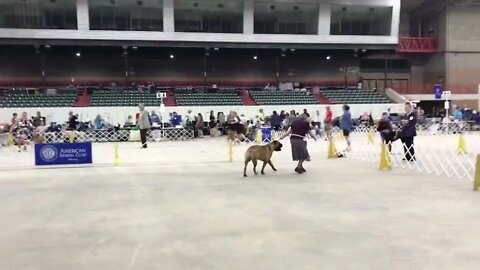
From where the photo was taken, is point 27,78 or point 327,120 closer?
point 327,120

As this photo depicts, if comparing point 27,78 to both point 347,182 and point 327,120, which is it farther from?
point 347,182

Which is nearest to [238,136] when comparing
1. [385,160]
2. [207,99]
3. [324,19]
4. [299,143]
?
[299,143]

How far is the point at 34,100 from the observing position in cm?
2828

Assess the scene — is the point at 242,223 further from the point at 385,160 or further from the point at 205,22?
the point at 205,22

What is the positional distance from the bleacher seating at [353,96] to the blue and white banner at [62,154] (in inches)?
941

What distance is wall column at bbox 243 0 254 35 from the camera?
3216cm

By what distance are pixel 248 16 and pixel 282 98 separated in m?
6.77

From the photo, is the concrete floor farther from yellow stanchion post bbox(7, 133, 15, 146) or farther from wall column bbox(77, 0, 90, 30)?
wall column bbox(77, 0, 90, 30)

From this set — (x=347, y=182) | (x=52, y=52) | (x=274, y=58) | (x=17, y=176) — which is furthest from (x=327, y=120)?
(x=52, y=52)

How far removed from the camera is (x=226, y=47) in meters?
32.5

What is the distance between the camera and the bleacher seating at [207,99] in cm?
3039

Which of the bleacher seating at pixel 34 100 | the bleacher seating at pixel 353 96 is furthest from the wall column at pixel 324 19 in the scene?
the bleacher seating at pixel 34 100

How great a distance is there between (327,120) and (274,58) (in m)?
Result: 21.5

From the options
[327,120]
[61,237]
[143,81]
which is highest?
[143,81]
